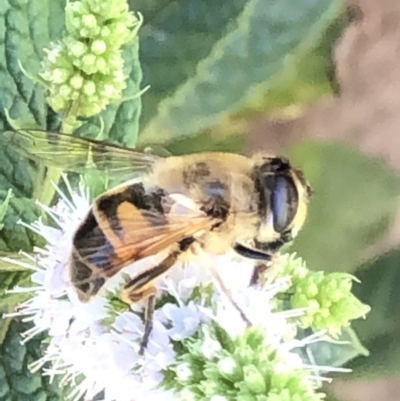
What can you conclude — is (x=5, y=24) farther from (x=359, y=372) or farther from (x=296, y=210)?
(x=359, y=372)

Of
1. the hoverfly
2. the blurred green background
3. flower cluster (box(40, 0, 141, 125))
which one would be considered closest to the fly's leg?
the hoverfly

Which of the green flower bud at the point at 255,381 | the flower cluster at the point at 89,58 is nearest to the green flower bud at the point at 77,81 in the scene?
the flower cluster at the point at 89,58

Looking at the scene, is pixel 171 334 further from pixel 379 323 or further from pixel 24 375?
pixel 379 323

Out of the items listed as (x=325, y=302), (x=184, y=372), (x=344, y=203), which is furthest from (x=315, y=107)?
(x=184, y=372)

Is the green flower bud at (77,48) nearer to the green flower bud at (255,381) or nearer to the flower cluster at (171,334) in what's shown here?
the flower cluster at (171,334)

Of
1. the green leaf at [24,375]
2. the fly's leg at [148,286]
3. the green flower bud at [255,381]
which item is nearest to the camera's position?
the green flower bud at [255,381]

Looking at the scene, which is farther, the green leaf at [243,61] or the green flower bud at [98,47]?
the green leaf at [243,61]

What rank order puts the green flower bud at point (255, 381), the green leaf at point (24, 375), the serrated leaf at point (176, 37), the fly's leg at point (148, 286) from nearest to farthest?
the green flower bud at point (255, 381) < the fly's leg at point (148, 286) < the green leaf at point (24, 375) < the serrated leaf at point (176, 37)

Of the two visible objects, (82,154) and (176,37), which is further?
A: (176,37)
